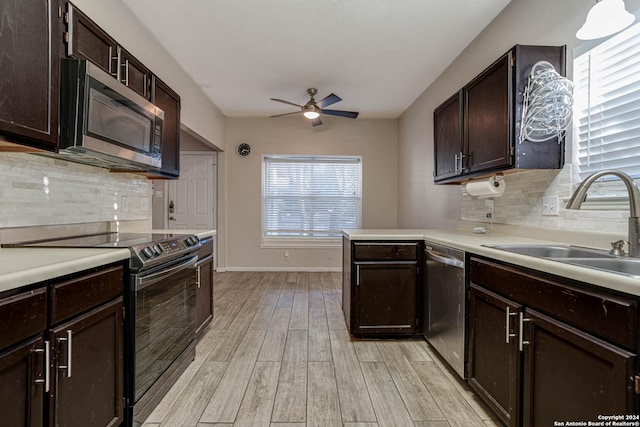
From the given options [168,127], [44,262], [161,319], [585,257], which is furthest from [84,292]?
[585,257]

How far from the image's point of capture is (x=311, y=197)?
217 inches

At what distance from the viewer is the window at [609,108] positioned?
153 centimetres

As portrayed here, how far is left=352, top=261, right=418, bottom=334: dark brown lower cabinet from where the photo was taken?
8.41 feet

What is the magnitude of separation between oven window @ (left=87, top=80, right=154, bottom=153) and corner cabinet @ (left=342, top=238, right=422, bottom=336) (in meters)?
1.69

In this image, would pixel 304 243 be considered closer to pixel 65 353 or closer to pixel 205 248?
pixel 205 248

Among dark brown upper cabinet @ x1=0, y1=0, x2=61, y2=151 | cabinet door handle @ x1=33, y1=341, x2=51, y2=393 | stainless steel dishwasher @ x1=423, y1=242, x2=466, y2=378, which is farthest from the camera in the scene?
stainless steel dishwasher @ x1=423, y1=242, x2=466, y2=378

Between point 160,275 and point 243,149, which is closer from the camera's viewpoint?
point 160,275

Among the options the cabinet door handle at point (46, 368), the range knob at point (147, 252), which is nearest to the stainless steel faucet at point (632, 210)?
the range knob at point (147, 252)

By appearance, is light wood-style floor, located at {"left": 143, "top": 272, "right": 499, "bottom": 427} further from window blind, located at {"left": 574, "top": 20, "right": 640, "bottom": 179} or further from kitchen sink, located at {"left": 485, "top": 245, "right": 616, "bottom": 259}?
window blind, located at {"left": 574, "top": 20, "right": 640, "bottom": 179}

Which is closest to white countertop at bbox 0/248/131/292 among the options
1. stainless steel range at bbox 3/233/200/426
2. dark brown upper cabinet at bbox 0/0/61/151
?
stainless steel range at bbox 3/233/200/426

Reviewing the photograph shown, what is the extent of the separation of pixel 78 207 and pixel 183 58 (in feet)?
6.51

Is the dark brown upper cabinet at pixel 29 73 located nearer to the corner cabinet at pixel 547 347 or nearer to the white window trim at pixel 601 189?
the corner cabinet at pixel 547 347

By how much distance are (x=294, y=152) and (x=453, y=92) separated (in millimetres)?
2741

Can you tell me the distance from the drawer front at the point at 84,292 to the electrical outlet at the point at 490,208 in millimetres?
2575
